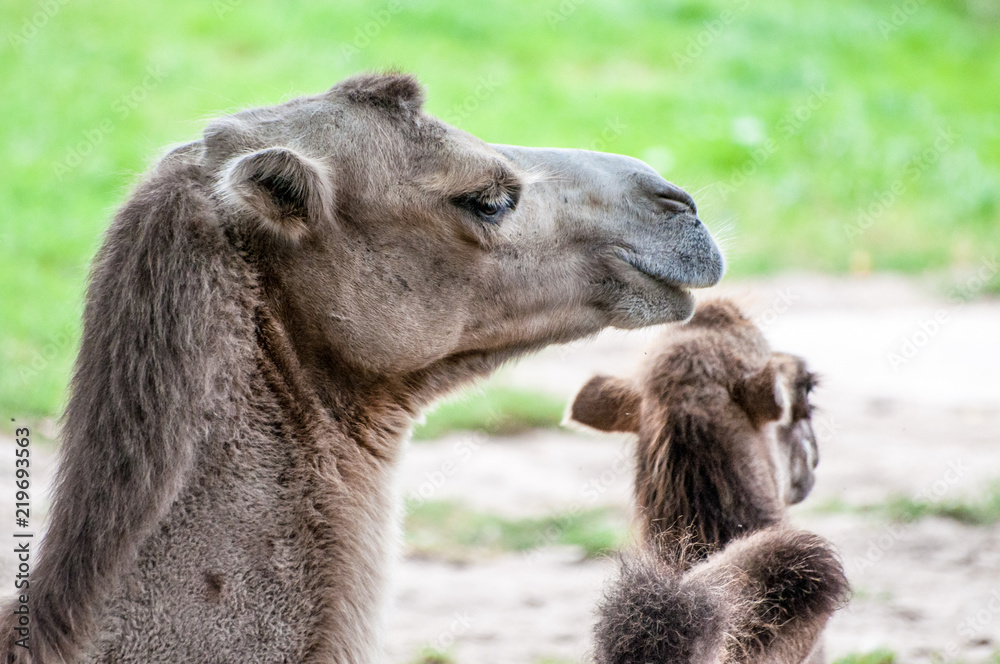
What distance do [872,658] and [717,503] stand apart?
1.67m

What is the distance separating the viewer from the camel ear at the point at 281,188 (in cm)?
296

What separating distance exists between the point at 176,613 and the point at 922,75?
15.8 m

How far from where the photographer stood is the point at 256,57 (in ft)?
47.7

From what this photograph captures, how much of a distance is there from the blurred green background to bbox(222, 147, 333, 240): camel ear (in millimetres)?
6492

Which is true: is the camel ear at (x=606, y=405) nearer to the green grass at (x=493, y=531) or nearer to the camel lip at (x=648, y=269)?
the camel lip at (x=648, y=269)

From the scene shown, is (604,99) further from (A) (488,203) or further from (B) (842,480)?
(A) (488,203)

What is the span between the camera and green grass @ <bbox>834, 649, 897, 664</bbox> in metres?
5.04

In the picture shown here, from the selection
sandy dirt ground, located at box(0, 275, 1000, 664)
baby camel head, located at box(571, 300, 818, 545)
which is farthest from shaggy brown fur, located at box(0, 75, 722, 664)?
sandy dirt ground, located at box(0, 275, 1000, 664)

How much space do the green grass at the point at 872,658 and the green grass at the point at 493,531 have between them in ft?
5.51

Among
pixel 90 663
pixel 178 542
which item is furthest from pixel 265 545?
pixel 90 663

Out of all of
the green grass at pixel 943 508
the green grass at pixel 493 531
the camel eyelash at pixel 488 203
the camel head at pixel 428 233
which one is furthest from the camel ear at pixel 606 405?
the green grass at pixel 943 508

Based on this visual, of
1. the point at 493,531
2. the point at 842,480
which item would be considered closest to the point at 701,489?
the point at 493,531

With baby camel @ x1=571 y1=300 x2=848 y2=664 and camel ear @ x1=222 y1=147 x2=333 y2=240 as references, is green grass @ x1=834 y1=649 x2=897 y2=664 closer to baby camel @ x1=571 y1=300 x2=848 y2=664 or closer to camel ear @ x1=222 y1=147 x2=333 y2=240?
baby camel @ x1=571 y1=300 x2=848 y2=664

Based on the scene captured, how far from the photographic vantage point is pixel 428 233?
3350 millimetres
